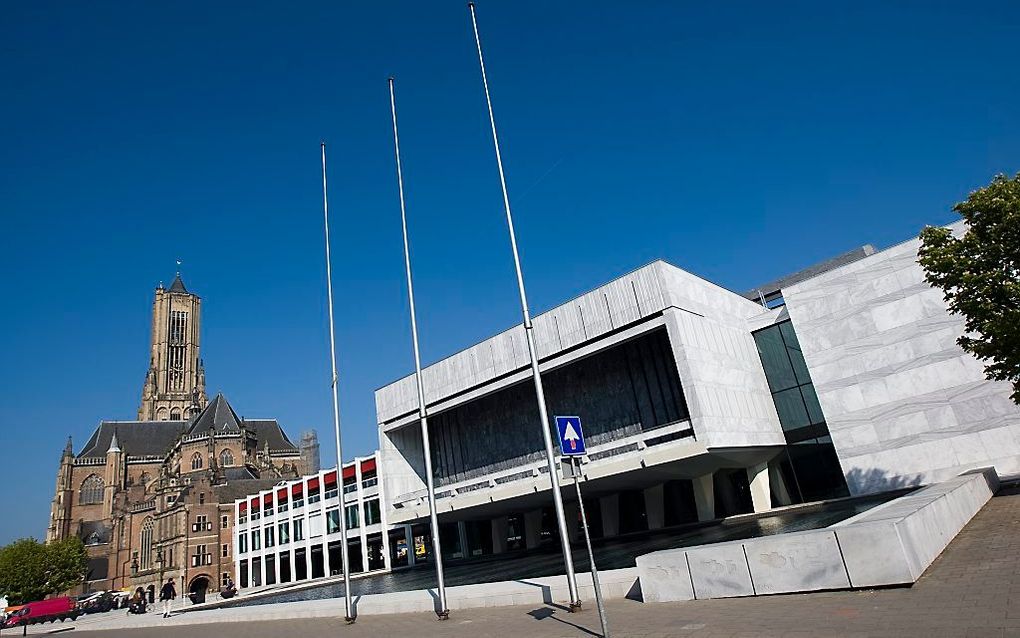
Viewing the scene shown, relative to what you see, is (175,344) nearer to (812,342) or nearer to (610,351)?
(610,351)

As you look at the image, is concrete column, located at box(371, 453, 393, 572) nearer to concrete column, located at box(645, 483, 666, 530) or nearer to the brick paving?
concrete column, located at box(645, 483, 666, 530)

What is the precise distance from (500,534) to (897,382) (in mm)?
31336

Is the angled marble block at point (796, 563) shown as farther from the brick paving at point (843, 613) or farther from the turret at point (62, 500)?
the turret at point (62, 500)

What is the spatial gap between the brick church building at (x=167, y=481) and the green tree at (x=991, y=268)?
81.4 metres

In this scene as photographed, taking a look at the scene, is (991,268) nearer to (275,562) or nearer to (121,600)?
(275,562)

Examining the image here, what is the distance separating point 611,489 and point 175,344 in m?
130

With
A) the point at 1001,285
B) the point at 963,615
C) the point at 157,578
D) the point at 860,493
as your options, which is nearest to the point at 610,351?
the point at 860,493

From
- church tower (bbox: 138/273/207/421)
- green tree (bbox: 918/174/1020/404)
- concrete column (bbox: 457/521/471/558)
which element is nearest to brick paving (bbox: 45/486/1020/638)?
green tree (bbox: 918/174/1020/404)

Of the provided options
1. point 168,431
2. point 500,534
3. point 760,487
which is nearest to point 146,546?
point 168,431

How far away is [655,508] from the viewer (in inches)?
1553

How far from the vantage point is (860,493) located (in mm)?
31250

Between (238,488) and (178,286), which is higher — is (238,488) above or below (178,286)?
below

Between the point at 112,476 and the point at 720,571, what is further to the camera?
the point at 112,476

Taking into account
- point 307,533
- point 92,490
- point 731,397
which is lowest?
point 307,533
